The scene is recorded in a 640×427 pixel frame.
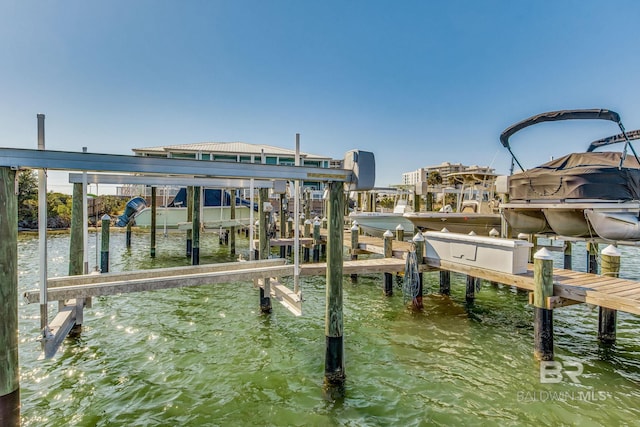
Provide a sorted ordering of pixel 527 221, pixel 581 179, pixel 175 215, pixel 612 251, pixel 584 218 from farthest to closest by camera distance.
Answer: pixel 175 215 < pixel 527 221 < pixel 584 218 < pixel 581 179 < pixel 612 251

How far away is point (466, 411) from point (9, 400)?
529 cm

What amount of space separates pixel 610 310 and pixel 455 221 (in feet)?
25.4

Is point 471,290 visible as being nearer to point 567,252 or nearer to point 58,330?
point 567,252

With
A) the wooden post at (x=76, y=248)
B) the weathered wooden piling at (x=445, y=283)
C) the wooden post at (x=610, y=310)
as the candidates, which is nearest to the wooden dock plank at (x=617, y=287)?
the wooden post at (x=610, y=310)

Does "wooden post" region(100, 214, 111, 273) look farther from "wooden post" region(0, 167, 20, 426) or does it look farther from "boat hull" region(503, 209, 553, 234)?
"boat hull" region(503, 209, 553, 234)

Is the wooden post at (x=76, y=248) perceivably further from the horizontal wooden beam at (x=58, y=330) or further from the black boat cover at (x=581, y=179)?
the black boat cover at (x=581, y=179)

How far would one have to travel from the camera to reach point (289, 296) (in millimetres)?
6070

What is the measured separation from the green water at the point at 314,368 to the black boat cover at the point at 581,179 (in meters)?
3.04

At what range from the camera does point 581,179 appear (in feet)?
29.4

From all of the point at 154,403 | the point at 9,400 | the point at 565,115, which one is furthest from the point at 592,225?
the point at 9,400

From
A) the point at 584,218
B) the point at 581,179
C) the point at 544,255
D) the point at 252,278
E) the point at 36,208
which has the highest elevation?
the point at 581,179

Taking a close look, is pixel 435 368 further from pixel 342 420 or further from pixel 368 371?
pixel 342 420

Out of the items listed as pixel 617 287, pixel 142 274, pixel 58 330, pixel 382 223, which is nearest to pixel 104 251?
pixel 142 274

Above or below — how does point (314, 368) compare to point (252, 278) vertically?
below
